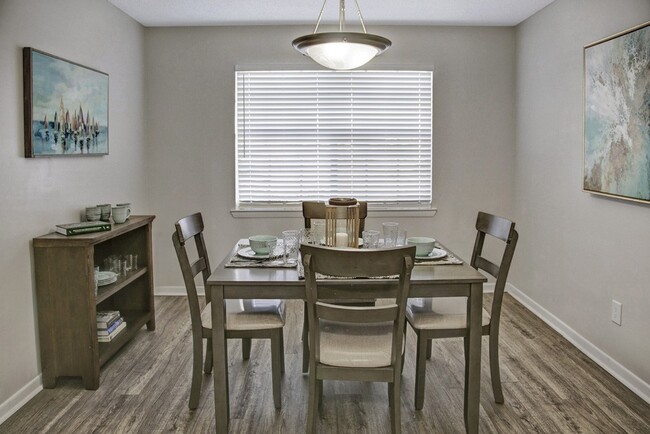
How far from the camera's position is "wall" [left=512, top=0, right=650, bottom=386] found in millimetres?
3084

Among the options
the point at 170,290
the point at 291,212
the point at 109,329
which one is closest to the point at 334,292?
the point at 109,329

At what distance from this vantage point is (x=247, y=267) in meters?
2.68

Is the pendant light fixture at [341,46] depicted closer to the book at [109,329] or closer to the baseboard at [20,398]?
the book at [109,329]

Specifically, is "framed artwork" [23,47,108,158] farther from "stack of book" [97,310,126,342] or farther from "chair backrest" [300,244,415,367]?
"chair backrest" [300,244,415,367]

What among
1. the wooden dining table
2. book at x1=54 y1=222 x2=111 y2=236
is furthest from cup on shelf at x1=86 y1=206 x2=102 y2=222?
the wooden dining table

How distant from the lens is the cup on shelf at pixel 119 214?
3572 mm

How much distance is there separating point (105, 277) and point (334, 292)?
165cm

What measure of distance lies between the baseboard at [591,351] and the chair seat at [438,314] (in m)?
0.93

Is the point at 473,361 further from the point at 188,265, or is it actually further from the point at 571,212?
the point at 571,212

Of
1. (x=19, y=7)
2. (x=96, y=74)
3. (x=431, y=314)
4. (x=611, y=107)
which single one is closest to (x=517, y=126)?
(x=611, y=107)

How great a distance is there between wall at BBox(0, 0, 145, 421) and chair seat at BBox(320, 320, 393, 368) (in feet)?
5.21

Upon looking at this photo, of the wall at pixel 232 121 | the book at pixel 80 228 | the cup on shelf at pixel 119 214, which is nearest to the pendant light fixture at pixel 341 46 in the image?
the book at pixel 80 228

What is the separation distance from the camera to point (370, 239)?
112 inches

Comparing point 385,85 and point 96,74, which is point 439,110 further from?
point 96,74
